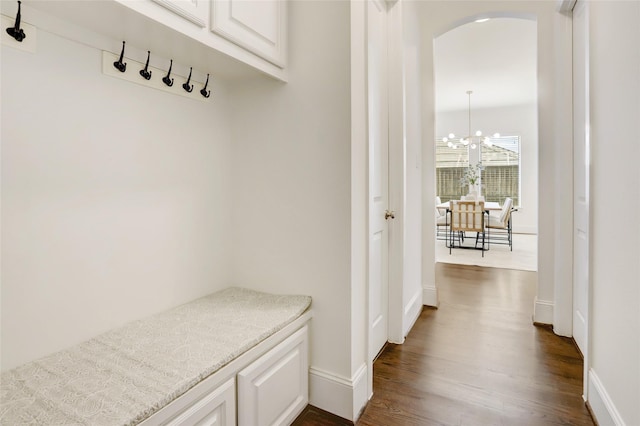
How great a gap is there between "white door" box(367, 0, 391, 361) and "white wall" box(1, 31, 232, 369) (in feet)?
3.12

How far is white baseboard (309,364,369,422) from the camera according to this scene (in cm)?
154

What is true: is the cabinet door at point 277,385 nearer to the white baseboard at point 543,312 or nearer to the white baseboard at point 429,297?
the white baseboard at point 429,297

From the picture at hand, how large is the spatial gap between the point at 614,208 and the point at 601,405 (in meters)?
0.85

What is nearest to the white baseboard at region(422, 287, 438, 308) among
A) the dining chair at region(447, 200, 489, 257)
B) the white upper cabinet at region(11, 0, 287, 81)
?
the white upper cabinet at region(11, 0, 287, 81)

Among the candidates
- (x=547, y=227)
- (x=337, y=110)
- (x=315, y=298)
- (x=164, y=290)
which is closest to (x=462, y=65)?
(x=547, y=227)

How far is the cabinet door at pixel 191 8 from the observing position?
1.09 metres

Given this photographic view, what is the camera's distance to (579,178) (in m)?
2.27

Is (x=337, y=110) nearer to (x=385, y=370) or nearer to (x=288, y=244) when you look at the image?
(x=288, y=244)

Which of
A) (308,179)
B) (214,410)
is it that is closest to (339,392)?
(214,410)

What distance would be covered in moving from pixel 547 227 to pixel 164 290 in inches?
107

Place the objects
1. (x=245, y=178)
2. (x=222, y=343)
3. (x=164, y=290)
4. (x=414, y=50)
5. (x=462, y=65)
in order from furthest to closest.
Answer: (x=462, y=65) < (x=414, y=50) < (x=245, y=178) < (x=164, y=290) < (x=222, y=343)

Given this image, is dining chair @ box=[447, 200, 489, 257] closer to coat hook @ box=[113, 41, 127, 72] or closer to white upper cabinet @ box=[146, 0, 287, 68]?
white upper cabinet @ box=[146, 0, 287, 68]

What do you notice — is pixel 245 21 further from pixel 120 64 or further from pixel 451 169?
pixel 451 169

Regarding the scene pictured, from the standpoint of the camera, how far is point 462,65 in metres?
5.50
